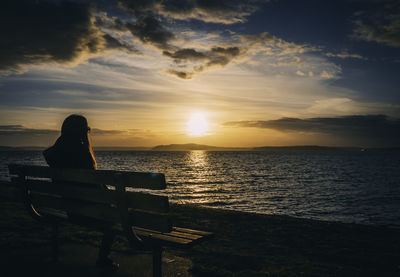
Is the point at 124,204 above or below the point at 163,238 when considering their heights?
above

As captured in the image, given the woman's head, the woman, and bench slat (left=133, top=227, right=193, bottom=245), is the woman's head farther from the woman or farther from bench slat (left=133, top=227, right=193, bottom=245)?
bench slat (left=133, top=227, right=193, bottom=245)

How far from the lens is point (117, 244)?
18.6 feet

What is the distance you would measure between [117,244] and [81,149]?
2447 millimetres

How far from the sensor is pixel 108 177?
311cm

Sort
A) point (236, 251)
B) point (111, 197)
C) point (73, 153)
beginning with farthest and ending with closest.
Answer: point (236, 251)
point (73, 153)
point (111, 197)

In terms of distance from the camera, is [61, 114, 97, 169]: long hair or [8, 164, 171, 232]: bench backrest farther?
[61, 114, 97, 169]: long hair

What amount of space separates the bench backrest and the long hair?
0.55 m

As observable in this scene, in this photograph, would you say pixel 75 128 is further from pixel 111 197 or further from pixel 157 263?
pixel 157 263

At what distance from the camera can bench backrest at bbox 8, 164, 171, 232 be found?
2.82m

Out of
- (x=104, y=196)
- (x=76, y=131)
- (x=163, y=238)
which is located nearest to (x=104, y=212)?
(x=104, y=196)

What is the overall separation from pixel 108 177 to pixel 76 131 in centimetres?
147

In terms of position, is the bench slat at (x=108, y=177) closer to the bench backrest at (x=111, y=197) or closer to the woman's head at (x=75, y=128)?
the bench backrest at (x=111, y=197)

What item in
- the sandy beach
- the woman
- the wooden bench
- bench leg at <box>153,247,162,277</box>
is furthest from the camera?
the sandy beach

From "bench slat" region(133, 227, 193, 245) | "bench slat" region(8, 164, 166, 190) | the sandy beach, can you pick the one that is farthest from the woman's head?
the sandy beach
